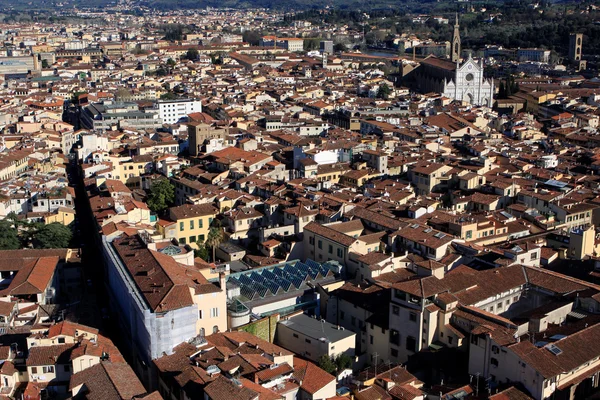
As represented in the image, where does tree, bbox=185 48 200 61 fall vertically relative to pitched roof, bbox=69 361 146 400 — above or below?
above

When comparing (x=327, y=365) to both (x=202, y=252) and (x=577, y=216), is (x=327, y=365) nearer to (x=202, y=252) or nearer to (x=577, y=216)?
(x=202, y=252)

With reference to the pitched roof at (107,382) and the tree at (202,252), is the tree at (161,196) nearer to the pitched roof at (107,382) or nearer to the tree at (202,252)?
the tree at (202,252)

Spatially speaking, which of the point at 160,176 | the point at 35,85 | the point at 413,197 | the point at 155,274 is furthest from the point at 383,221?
the point at 35,85

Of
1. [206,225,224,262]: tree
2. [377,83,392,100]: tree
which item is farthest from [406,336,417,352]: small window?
[377,83,392,100]: tree

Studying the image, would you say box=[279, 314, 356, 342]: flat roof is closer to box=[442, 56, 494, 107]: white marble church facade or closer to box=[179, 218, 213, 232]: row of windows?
box=[179, 218, 213, 232]: row of windows

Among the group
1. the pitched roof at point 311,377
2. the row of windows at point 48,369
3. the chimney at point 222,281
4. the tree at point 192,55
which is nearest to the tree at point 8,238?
the row of windows at point 48,369

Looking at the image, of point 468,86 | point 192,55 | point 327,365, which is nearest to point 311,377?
point 327,365
